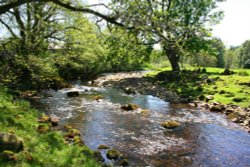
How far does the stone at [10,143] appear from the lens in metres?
9.12

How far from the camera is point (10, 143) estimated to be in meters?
9.20

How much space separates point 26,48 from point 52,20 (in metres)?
12.9

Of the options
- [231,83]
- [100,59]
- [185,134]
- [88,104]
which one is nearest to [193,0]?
[231,83]

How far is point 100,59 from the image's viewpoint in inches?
2126

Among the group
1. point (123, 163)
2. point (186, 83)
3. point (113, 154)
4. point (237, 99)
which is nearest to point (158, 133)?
point (113, 154)

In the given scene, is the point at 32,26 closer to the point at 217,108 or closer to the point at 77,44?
the point at 77,44

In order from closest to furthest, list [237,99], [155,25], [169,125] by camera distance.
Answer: [155,25], [169,125], [237,99]

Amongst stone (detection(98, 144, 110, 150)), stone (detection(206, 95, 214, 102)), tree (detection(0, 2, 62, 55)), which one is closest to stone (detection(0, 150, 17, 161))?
stone (detection(98, 144, 110, 150))

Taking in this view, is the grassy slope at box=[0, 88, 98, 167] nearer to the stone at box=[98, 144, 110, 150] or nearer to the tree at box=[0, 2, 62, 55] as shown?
the stone at box=[98, 144, 110, 150]

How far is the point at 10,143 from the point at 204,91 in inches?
937

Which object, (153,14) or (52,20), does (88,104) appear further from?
(153,14)

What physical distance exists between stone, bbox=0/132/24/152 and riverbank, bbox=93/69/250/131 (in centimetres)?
1371

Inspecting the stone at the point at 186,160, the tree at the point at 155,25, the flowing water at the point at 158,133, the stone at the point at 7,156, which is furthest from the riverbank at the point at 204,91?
the stone at the point at 7,156

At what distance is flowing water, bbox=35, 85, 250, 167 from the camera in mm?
12258
